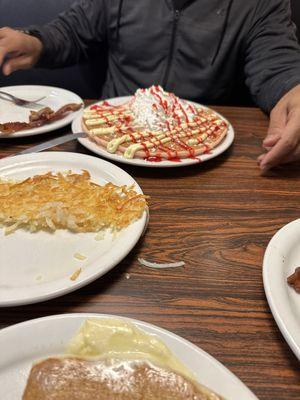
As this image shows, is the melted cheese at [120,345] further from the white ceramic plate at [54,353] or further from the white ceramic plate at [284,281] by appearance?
the white ceramic plate at [284,281]

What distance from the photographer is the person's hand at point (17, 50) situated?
1681mm

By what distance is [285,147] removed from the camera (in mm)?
1191

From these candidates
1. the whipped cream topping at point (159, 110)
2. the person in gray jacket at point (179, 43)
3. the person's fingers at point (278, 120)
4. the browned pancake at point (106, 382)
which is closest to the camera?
the browned pancake at point (106, 382)

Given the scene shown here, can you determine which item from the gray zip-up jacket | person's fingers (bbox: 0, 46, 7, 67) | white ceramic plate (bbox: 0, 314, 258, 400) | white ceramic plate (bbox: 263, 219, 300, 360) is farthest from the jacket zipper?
white ceramic plate (bbox: 0, 314, 258, 400)

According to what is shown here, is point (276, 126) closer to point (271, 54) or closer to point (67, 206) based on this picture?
point (271, 54)

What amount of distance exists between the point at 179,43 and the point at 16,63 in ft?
2.76

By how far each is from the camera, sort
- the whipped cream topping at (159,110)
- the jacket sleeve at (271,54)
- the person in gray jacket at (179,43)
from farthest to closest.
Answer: the person in gray jacket at (179,43)
the jacket sleeve at (271,54)
the whipped cream topping at (159,110)

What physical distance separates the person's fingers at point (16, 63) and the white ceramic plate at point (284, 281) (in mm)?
1434

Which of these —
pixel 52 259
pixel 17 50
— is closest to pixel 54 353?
pixel 52 259

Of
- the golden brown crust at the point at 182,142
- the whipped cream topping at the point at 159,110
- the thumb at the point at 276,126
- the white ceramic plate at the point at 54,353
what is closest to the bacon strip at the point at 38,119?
the golden brown crust at the point at 182,142

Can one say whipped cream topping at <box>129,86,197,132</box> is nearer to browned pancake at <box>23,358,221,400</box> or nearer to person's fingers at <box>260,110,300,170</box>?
person's fingers at <box>260,110,300,170</box>

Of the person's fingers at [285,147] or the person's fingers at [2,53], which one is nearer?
the person's fingers at [285,147]

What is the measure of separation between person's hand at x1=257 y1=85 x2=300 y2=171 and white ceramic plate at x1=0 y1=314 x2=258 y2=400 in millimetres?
809

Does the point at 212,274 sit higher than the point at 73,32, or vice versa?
the point at 73,32
